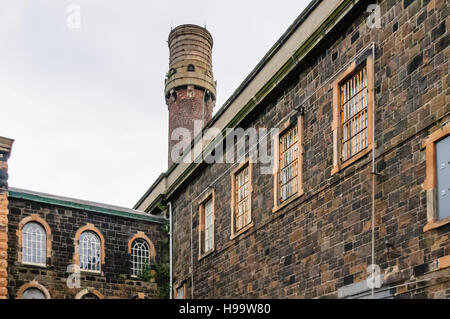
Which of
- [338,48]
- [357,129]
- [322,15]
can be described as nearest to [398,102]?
[357,129]

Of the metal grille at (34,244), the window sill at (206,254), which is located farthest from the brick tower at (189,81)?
the window sill at (206,254)

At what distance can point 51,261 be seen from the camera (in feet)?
81.8

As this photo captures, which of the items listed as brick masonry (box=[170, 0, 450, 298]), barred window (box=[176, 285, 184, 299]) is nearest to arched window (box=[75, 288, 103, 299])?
barred window (box=[176, 285, 184, 299])

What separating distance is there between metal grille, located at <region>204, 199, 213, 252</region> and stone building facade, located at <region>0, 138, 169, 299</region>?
158 inches

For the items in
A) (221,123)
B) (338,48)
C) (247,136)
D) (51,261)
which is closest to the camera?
(338,48)

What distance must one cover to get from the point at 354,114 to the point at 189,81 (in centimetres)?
2093

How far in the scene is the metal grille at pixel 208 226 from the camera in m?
23.1

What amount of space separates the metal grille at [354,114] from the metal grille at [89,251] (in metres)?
12.4

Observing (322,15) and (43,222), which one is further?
(43,222)

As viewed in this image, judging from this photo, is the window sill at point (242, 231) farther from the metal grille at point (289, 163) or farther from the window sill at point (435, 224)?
the window sill at point (435, 224)

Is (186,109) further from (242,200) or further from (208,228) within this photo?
(242,200)

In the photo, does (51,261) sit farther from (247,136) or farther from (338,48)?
(338,48)
